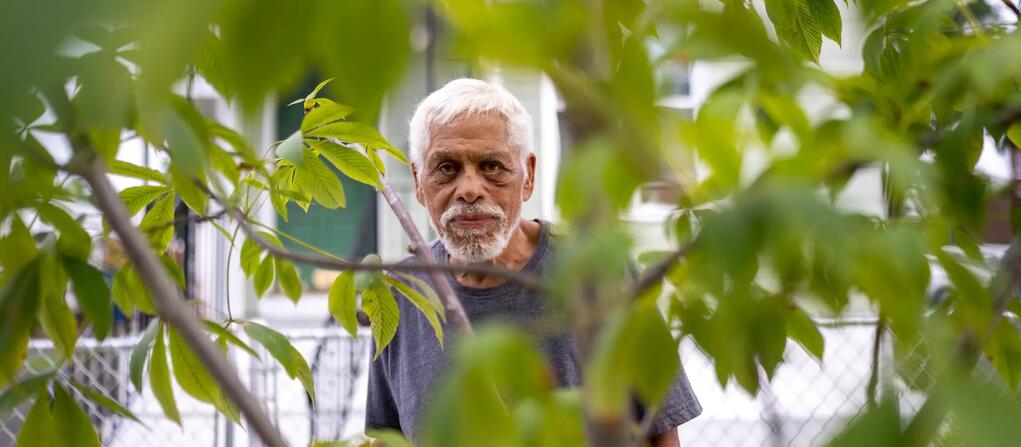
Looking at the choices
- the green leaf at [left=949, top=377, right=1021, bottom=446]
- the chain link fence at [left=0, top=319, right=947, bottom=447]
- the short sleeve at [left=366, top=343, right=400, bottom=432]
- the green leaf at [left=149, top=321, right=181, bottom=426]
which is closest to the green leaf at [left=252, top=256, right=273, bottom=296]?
the green leaf at [left=149, top=321, right=181, bottom=426]

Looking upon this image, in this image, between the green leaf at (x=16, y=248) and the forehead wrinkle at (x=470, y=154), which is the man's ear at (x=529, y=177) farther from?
the green leaf at (x=16, y=248)

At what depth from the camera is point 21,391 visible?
26.5 inches

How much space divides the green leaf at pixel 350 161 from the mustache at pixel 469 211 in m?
0.50

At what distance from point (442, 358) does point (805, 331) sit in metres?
1.02

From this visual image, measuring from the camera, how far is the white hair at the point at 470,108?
5.05ft

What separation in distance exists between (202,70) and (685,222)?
37cm

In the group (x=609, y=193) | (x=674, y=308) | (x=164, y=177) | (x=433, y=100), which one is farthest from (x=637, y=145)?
(x=433, y=100)

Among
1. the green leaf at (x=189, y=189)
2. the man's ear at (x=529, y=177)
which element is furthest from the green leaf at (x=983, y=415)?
the man's ear at (x=529, y=177)

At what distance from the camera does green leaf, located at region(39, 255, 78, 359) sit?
66 cm

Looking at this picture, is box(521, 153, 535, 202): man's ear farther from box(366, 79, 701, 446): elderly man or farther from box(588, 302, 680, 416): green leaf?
box(588, 302, 680, 416): green leaf

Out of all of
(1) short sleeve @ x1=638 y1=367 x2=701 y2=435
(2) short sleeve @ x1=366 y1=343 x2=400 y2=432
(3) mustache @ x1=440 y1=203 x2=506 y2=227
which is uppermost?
(3) mustache @ x1=440 y1=203 x2=506 y2=227

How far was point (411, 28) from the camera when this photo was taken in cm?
31

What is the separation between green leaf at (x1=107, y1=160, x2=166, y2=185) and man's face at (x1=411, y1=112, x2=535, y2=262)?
0.69 m

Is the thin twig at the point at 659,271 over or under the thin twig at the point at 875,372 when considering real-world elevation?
over
